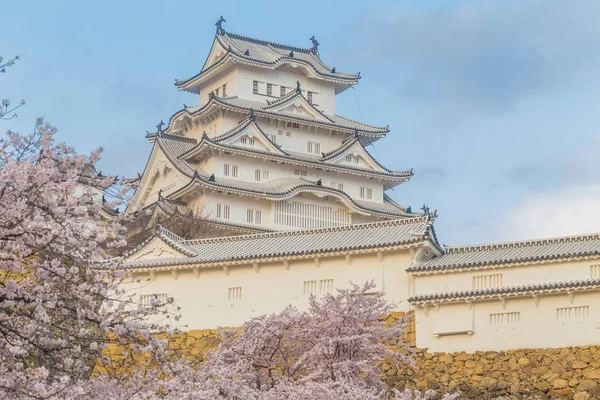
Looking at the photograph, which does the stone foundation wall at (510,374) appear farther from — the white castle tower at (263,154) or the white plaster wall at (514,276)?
the white castle tower at (263,154)

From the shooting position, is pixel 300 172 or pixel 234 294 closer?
pixel 234 294

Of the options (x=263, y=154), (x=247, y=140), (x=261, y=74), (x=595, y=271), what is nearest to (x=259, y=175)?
(x=263, y=154)

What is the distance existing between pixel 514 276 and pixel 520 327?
1.44 m

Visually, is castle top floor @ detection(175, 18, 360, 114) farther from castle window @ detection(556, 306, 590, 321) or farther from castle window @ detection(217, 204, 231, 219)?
castle window @ detection(556, 306, 590, 321)

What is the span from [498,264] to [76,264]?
16203 mm

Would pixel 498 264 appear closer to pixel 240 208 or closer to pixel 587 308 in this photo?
pixel 587 308

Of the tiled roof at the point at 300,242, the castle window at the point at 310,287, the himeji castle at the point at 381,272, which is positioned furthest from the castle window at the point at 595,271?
the castle window at the point at 310,287

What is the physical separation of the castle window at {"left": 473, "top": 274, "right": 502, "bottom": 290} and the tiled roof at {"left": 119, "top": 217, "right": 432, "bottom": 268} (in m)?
1.73

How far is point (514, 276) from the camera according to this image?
1025 inches

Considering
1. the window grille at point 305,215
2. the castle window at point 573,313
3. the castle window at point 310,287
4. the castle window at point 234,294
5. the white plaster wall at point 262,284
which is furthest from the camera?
the window grille at point 305,215

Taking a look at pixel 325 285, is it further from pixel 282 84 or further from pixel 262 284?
pixel 282 84

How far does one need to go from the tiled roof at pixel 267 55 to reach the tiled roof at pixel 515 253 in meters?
27.1

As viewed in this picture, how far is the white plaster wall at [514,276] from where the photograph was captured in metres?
25.4

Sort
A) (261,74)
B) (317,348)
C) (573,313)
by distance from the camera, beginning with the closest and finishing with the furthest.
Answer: (317,348)
(573,313)
(261,74)
